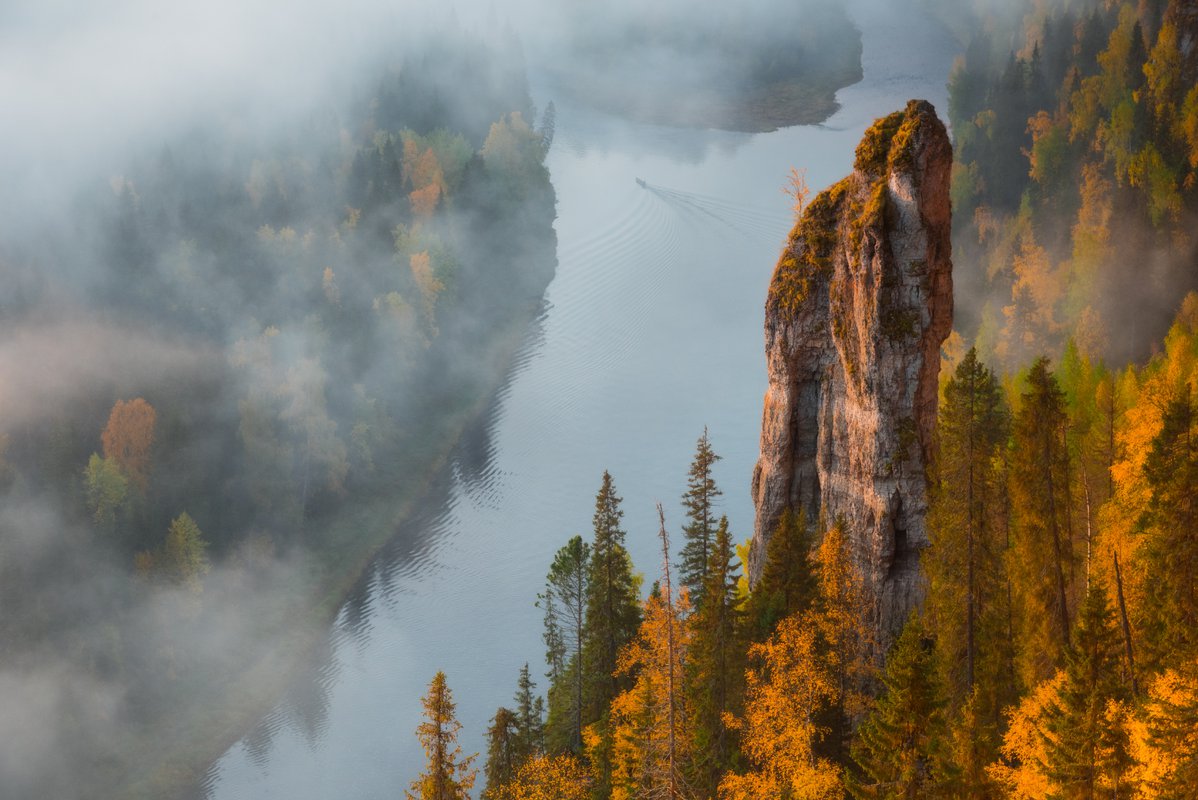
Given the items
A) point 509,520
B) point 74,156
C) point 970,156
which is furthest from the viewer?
point 74,156

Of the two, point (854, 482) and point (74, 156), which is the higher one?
point (74, 156)

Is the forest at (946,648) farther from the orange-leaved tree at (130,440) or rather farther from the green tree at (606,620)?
the orange-leaved tree at (130,440)

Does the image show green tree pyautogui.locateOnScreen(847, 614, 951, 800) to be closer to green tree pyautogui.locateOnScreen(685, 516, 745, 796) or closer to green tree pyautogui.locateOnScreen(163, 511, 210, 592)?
green tree pyautogui.locateOnScreen(685, 516, 745, 796)

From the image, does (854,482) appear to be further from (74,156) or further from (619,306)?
(74,156)

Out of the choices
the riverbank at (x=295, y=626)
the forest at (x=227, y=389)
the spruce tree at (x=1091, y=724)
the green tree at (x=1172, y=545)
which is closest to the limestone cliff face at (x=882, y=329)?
the green tree at (x=1172, y=545)

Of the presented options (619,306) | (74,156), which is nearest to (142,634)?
(619,306)

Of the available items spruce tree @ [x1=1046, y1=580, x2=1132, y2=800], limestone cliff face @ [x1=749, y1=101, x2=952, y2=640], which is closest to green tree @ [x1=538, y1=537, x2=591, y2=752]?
limestone cliff face @ [x1=749, y1=101, x2=952, y2=640]
